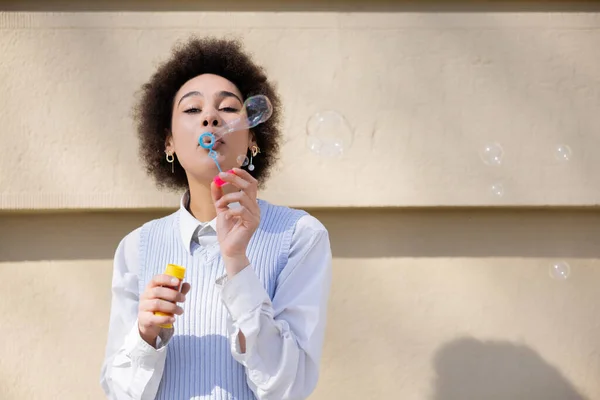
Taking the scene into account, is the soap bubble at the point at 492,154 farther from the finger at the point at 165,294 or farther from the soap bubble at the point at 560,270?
the finger at the point at 165,294

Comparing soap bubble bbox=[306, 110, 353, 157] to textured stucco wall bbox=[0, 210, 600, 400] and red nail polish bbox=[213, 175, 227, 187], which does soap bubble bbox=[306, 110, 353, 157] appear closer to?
textured stucco wall bbox=[0, 210, 600, 400]

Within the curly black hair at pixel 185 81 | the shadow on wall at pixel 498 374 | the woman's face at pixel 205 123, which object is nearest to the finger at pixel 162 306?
the woman's face at pixel 205 123

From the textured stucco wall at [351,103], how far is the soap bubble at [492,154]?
1.0 inches

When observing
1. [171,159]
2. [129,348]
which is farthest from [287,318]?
[171,159]

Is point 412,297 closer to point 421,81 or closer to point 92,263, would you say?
point 421,81

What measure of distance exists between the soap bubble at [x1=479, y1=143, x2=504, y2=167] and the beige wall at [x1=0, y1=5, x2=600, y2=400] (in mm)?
32

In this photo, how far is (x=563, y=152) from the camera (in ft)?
9.45

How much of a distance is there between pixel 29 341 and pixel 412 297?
1.46 meters

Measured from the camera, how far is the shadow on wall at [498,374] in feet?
→ 9.61

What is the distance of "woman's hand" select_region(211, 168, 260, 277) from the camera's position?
1.71m

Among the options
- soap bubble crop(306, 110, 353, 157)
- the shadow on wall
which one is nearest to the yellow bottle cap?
soap bubble crop(306, 110, 353, 157)

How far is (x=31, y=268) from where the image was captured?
2949mm

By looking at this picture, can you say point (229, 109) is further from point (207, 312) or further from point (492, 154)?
point (492, 154)

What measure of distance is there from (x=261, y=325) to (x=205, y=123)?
0.55m
